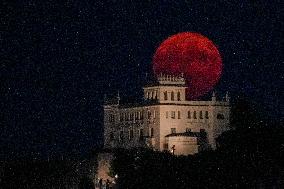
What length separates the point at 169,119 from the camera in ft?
504

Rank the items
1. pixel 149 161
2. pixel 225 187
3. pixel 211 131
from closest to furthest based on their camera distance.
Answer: pixel 225 187 → pixel 149 161 → pixel 211 131

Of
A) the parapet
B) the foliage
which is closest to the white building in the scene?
the parapet

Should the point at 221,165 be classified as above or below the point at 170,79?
below

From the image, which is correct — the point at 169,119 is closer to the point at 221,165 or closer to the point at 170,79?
the point at 170,79

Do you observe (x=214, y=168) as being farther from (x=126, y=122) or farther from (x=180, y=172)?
(x=126, y=122)

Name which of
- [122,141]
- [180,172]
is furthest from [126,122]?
[180,172]

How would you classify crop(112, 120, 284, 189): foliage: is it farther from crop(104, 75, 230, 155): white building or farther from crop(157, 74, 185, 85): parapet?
crop(157, 74, 185, 85): parapet

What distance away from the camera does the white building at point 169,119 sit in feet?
500

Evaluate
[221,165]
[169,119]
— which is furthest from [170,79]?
[221,165]

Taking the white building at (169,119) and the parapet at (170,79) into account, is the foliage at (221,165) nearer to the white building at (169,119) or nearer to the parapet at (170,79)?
the white building at (169,119)

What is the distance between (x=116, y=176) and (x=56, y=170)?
61.4 ft

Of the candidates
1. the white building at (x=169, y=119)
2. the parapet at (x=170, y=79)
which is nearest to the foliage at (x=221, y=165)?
the white building at (x=169, y=119)

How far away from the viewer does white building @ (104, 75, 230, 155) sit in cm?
15225

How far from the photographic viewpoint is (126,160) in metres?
141
